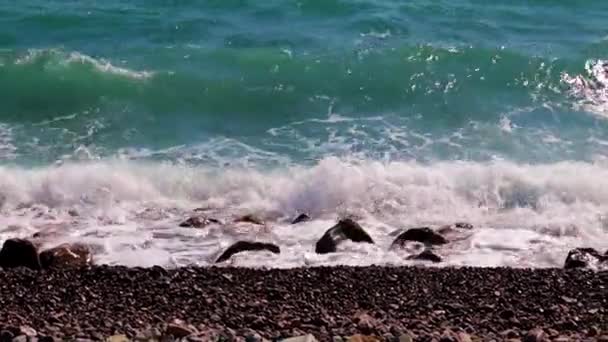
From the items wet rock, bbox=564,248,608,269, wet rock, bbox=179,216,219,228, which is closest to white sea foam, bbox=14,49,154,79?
wet rock, bbox=179,216,219,228

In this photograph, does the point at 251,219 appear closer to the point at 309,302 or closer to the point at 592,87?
the point at 309,302

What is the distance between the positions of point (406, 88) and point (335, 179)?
511 centimetres

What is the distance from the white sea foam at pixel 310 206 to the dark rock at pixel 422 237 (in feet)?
0.53

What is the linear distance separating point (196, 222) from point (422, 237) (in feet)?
9.24

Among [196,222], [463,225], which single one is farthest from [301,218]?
[463,225]

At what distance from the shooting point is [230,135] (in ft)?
50.9

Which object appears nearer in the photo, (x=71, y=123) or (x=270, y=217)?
(x=270, y=217)

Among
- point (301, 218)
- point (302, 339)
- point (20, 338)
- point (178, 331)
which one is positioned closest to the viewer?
point (302, 339)

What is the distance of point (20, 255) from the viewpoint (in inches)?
386

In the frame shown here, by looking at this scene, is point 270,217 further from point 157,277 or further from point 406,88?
point 406,88

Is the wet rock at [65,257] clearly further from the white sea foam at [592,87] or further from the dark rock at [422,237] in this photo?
the white sea foam at [592,87]

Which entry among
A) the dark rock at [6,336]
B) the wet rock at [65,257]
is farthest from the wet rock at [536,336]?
the wet rock at [65,257]

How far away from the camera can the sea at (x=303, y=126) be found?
11555 mm

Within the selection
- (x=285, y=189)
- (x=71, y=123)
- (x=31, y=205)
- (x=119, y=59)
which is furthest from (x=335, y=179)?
(x=119, y=59)
